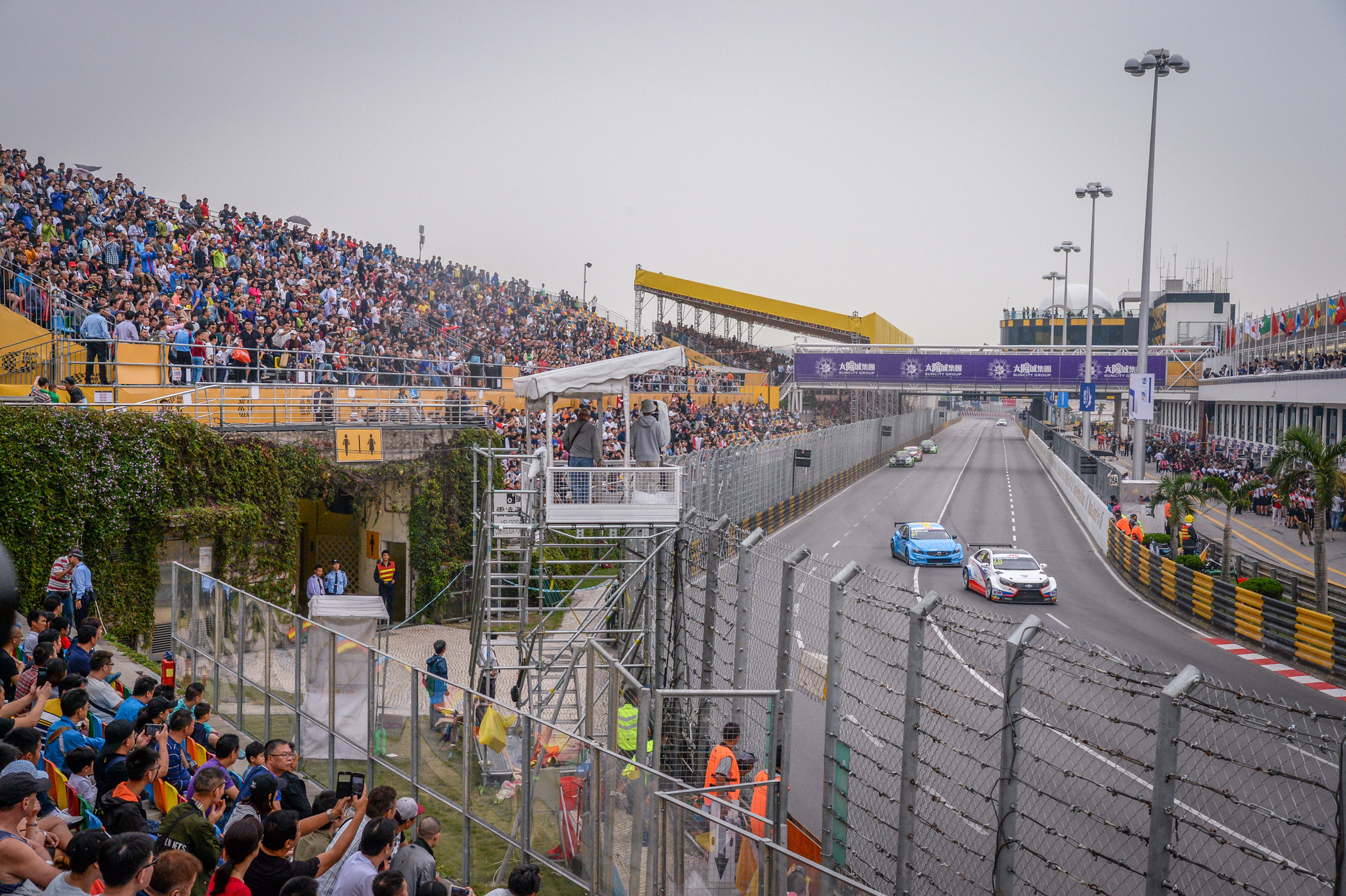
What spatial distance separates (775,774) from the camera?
7.28 metres

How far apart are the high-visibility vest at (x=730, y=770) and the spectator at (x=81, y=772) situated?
4623 mm

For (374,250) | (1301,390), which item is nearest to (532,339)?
(374,250)

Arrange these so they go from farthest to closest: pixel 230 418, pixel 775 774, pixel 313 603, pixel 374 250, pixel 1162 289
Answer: pixel 1162 289 → pixel 374 250 → pixel 230 418 → pixel 313 603 → pixel 775 774

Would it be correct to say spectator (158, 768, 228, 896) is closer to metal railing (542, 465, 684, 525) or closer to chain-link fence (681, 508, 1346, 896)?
chain-link fence (681, 508, 1346, 896)

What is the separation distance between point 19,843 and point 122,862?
875 millimetres

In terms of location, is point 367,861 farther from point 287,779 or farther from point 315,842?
point 315,842

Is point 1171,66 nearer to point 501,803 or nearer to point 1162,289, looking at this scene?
point 501,803

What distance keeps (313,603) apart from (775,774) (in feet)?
34.5

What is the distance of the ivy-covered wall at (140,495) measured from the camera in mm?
15461

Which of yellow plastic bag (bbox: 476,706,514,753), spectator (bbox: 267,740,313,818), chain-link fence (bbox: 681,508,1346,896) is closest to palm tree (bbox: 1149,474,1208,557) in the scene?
chain-link fence (bbox: 681,508,1346,896)

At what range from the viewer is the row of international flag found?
143 feet

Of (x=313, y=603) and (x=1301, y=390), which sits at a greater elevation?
(x=1301, y=390)

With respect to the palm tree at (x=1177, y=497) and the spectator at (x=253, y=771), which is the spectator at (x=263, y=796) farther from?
the palm tree at (x=1177, y=497)

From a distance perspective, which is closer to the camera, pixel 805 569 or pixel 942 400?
pixel 805 569
